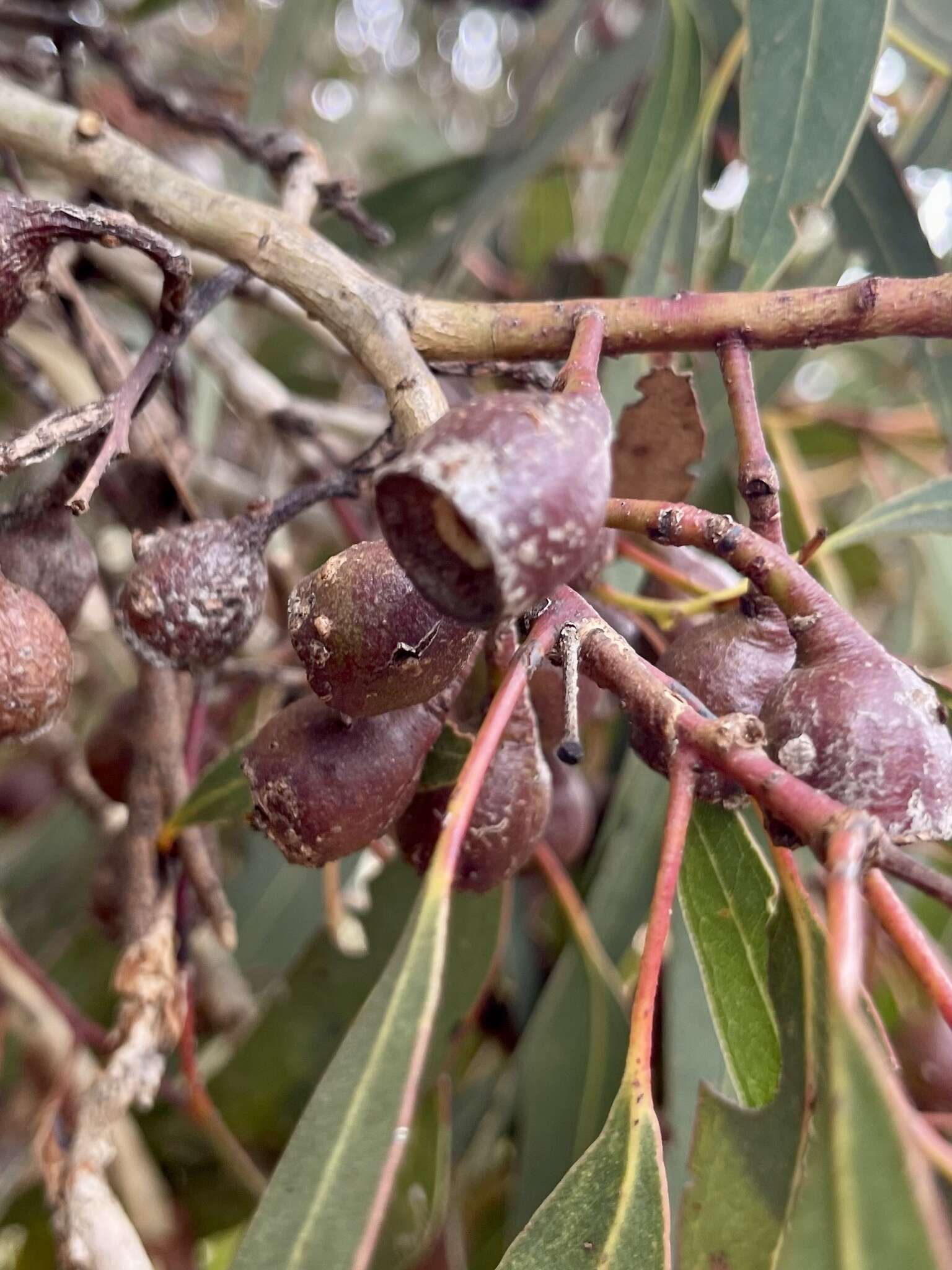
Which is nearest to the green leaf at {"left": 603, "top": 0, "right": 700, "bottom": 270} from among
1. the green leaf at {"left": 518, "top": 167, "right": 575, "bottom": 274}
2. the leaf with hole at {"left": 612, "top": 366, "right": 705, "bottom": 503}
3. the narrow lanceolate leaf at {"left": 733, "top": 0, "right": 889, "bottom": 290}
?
the narrow lanceolate leaf at {"left": 733, "top": 0, "right": 889, "bottom": 290}

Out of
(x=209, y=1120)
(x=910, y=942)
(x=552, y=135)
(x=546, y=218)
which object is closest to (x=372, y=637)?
(x=910, y=942)

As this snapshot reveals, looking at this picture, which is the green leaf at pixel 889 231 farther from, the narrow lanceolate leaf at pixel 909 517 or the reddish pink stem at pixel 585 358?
the reddish pink stem at pixel 585 358

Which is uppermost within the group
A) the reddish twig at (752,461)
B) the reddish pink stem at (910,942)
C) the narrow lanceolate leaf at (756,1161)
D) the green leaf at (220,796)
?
the reddish twig at (752,461)

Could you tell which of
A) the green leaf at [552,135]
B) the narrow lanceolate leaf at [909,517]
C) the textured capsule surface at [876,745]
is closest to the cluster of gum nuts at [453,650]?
the textured capsule surface at [876,745]

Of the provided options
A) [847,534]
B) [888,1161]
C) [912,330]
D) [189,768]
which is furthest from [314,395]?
[888,1161]

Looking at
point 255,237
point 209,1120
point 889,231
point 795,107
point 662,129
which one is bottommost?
point 209,1120

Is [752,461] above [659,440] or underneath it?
underneath

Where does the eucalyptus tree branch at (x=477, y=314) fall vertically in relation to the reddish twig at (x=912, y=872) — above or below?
above

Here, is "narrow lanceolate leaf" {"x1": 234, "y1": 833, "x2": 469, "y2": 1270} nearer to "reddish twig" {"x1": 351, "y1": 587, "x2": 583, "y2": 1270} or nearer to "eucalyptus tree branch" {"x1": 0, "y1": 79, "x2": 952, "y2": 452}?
"reddish twig" {"x1": 351, "y1": 587, "x2": 583, "y2": 1270}

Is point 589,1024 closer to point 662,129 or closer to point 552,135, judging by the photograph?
point 662,129
